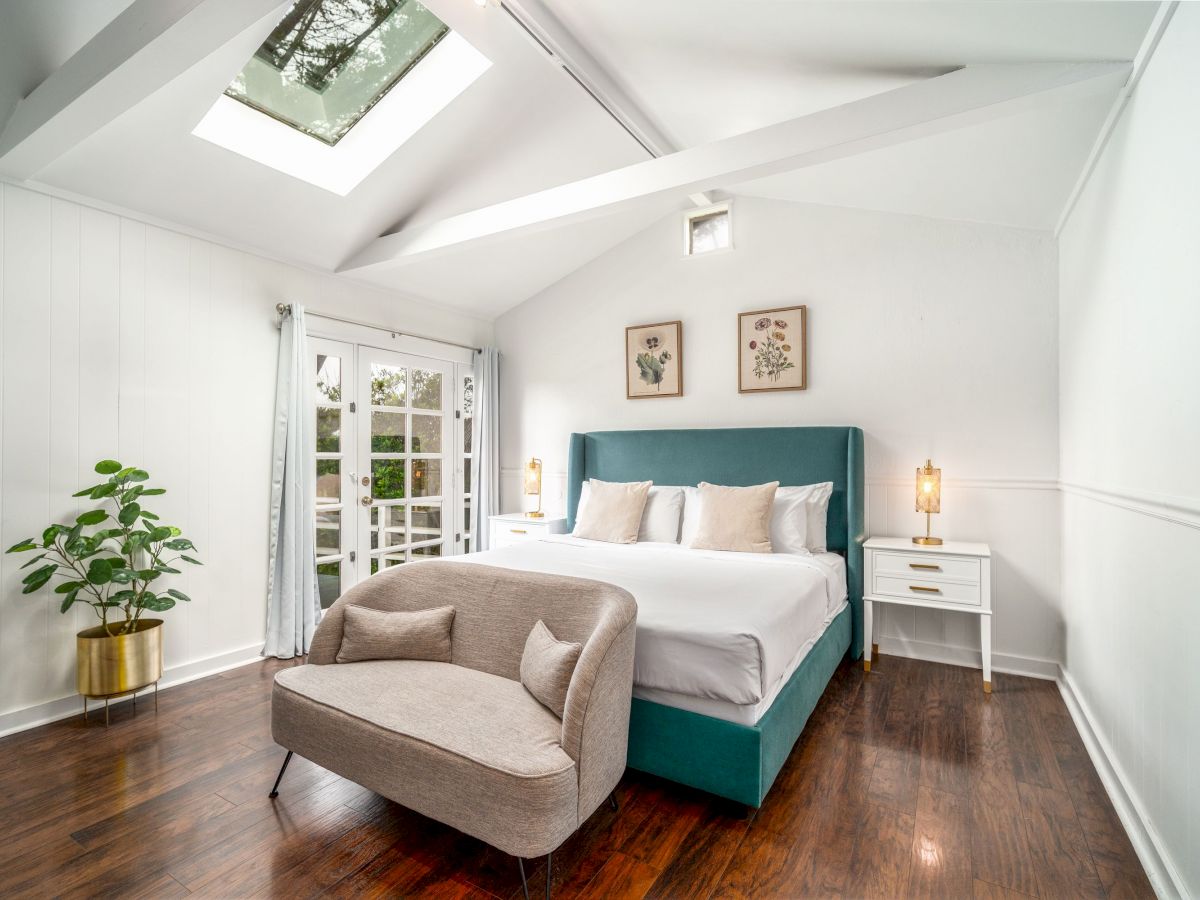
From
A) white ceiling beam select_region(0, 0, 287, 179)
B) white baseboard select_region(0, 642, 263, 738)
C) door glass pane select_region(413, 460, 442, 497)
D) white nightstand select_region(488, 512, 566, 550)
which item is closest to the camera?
white ceiling beam select_region(0, 0, 287, 179)

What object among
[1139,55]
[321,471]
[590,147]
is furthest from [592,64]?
[321,471]

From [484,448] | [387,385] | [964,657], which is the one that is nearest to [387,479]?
[387,385]

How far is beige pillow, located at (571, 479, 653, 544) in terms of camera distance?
380cm

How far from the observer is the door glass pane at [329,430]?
3873 millimetres

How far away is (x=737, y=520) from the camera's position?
134 inches

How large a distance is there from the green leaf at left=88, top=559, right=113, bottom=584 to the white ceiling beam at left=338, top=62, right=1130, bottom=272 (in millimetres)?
2294

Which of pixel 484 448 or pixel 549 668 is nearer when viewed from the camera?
pixel 549 668

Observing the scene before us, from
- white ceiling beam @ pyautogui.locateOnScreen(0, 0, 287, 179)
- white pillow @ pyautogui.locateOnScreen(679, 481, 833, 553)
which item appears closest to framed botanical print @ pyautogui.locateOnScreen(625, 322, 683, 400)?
white pillow @ pyautogui.locateOnScreen(679, 481, 833, 553)

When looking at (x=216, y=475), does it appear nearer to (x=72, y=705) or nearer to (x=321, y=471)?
(x=321, y=471)

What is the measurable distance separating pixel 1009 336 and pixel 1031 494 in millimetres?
891

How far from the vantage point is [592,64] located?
2.78m

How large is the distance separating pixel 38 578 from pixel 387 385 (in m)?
2.26

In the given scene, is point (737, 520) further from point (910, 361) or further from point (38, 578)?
point (38, 578)

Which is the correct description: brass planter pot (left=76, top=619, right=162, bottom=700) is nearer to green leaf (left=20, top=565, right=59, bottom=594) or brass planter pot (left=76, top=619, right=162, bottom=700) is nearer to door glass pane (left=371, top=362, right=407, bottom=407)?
green leaf (left=20, top=565, right=59, bottom=594)
